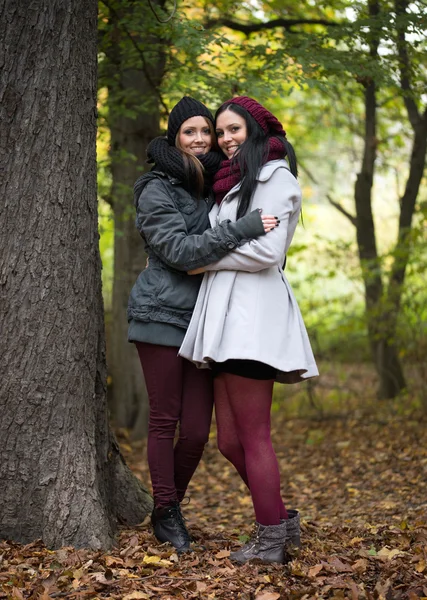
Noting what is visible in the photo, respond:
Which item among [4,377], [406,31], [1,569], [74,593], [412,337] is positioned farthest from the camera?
[412,337]

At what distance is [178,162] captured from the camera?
3406 mm

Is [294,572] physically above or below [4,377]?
below

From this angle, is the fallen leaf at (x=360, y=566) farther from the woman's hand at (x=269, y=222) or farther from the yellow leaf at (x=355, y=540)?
the woman's hand at (x=269, y=222)

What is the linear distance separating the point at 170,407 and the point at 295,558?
95cm

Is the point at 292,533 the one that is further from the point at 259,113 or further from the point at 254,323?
the point at 259,113

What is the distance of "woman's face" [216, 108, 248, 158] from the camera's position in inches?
132

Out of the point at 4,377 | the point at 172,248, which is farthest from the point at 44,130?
the point at 4,377

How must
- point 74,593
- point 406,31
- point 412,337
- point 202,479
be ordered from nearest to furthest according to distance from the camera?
point 74,593, point 406,31, point 202,479, point 412,337

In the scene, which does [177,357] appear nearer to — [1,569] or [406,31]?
[1,569]

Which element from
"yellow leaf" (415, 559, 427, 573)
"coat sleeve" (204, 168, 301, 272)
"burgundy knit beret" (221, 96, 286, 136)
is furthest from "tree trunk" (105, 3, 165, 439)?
"yellow leaf" (415, 559, 427, 573)

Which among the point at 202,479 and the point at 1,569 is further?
the point at 202,479

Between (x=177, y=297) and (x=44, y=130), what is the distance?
3.53 ft

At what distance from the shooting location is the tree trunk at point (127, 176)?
6395 millimetres

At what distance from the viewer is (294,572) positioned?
3.09 metres
